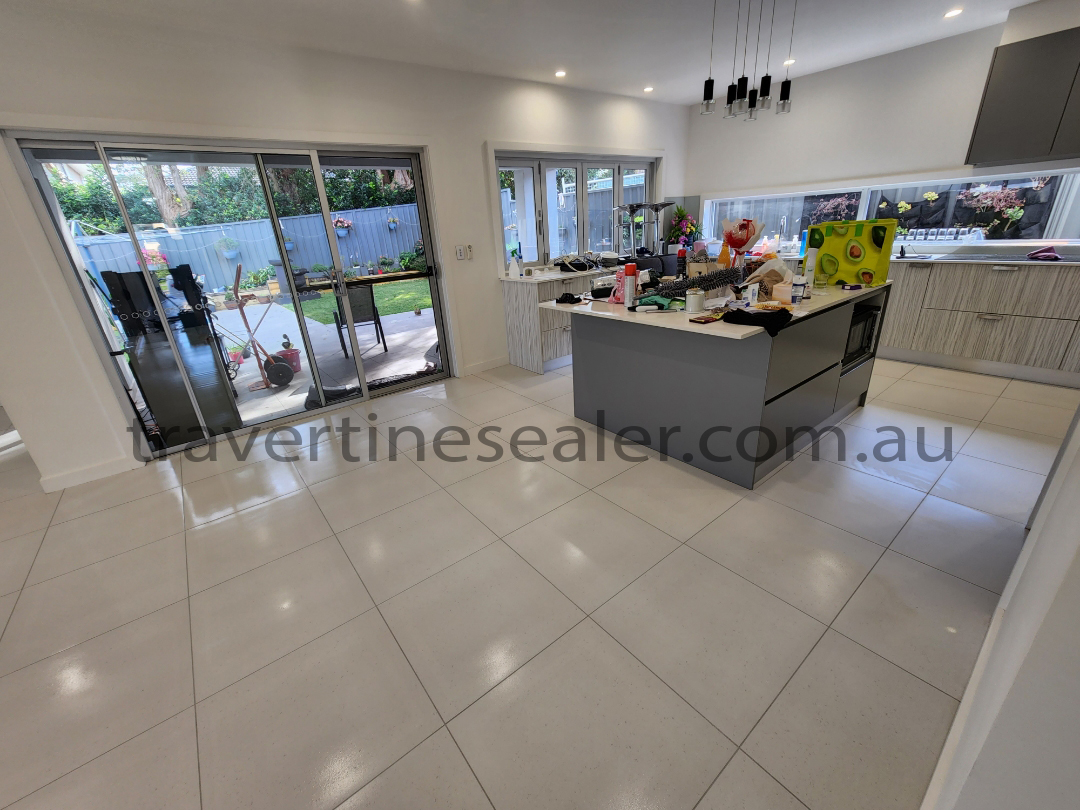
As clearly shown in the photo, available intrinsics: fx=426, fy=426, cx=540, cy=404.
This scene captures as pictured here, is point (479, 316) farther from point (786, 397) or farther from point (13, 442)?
point (13, 442)

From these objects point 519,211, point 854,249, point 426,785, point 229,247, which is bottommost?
point 426,785

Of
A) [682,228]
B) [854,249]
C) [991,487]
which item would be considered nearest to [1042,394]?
[991,487]

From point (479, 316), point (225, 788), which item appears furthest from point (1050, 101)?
point (225, 788)

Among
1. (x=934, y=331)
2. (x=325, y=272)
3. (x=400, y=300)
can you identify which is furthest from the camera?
(x=400, y=300)

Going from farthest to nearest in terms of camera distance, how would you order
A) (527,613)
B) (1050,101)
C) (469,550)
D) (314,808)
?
(1050,101), (469,550), (527,613), (314,808)

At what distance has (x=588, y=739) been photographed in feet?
4.15

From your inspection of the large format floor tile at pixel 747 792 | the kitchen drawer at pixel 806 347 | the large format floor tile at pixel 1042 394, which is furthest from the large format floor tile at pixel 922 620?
the large format floor tile at pixel 1042 394

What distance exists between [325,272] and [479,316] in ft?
4.75

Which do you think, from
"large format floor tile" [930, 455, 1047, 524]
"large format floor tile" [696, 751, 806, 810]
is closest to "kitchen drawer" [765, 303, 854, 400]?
"large format floor tile" [930, 455, 1047, 524]

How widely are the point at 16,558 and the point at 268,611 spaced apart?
63.8 inches

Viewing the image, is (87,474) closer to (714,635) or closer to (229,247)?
(229,247)

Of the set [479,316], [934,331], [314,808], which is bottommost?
[314,808]

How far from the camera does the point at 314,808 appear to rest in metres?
1.16

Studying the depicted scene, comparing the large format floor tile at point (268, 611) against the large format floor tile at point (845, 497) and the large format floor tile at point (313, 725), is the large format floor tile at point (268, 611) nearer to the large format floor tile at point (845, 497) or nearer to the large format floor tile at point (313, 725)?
the large format floor tile at point (313, 725)
